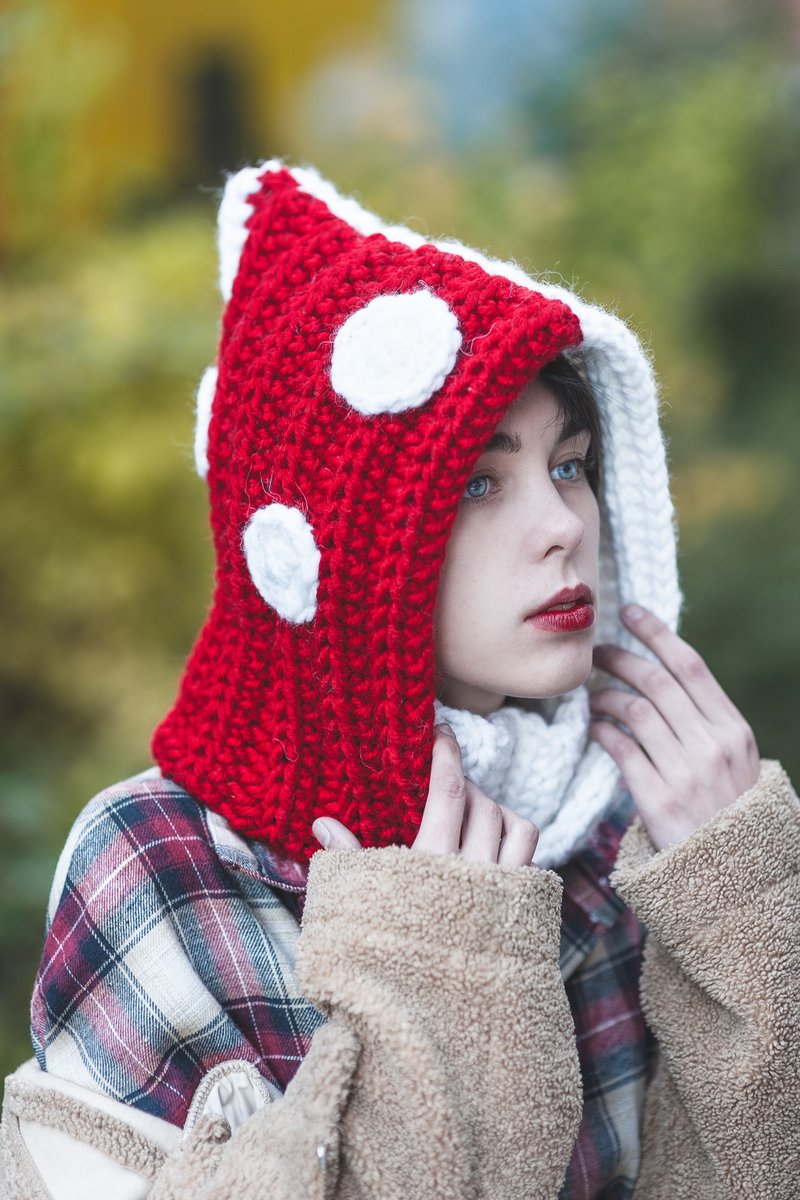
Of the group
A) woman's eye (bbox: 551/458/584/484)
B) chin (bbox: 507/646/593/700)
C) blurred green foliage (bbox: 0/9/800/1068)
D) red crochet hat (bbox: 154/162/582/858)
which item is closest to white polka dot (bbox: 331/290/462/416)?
red crochet hat (bbox: 154/162/582/858)

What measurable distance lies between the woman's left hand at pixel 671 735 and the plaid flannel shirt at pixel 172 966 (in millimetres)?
409

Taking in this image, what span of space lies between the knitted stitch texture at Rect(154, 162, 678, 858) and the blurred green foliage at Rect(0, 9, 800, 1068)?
1533mm

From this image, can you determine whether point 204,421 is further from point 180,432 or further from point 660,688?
point 180,432

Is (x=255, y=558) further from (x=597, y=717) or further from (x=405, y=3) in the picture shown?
(x=405, y=3)

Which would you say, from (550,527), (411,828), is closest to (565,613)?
(550,527)

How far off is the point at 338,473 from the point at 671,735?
0.63 metres

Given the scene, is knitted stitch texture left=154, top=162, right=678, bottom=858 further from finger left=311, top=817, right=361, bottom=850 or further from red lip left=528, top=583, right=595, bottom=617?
red lip left=528, top=583, right=595, bottom=617

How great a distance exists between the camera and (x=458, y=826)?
4.77 feet

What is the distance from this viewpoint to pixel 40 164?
12.2 ft

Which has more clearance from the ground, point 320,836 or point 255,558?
point 255,558

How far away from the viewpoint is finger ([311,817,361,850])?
1507 millimetres

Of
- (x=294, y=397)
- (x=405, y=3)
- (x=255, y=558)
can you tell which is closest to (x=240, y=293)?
(x=294, y=397)

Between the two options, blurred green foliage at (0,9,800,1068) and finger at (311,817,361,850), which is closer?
finger at (311,817,361,850)

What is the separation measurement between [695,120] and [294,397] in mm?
5765
